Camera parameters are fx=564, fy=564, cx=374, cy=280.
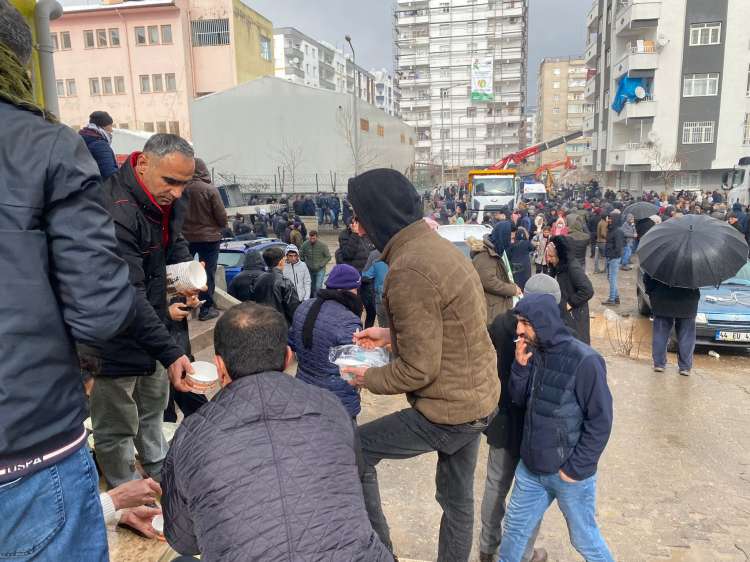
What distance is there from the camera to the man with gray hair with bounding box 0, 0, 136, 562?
4.60 ft

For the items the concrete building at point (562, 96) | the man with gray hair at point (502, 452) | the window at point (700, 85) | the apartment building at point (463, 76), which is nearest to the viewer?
the man with gray hair at point (502, 452)

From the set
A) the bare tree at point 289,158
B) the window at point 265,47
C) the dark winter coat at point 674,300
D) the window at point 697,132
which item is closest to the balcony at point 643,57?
the window at point 697,132

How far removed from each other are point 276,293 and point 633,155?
41193 mm

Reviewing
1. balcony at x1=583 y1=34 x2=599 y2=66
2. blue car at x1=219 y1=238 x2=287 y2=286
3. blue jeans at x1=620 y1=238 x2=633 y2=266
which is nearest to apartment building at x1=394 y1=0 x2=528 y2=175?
balcony at x1=583 y1=34 x2=599 y2=66

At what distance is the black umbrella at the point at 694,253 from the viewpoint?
6883 millimetres

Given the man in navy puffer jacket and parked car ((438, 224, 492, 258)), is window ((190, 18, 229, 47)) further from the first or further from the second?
the man in navy puffer jacket

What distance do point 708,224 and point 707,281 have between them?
3.06 ft

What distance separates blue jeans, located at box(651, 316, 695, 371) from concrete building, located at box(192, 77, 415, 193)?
25377 mm

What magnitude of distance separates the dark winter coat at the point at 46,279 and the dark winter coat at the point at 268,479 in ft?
1.24

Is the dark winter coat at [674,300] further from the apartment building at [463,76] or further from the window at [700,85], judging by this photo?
the apartment building at [463,76]

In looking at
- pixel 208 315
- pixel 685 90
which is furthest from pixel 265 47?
pixel 208 315

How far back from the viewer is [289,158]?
32.7m

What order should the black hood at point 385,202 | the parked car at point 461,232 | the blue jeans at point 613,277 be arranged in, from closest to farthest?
the black hood at point 385,202 → the parked car at point 461,232 → the blue jeans at point 613,277

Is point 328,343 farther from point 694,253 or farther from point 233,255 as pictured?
point 233,255
